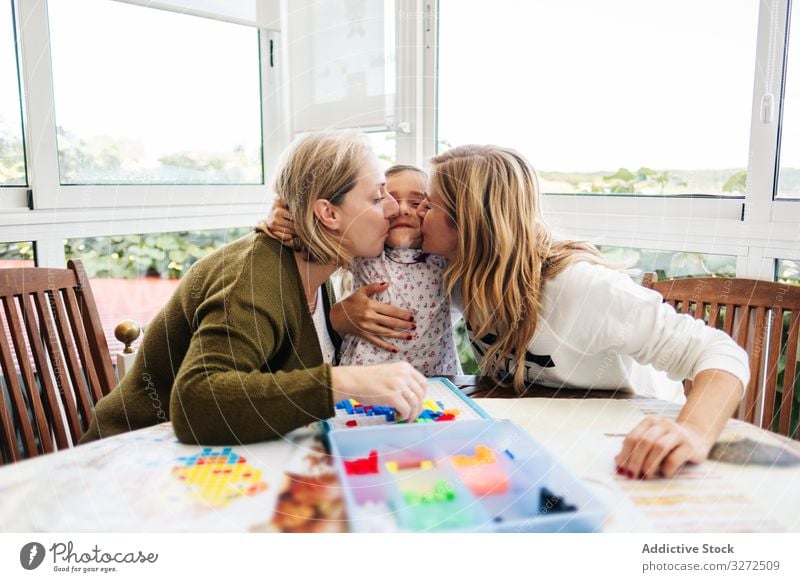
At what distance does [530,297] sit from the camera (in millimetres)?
698

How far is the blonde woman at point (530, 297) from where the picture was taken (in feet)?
2.10

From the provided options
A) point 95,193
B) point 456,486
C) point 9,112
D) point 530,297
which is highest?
point 9,112

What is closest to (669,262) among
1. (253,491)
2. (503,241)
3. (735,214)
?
(735,214)

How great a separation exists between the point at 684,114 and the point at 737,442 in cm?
38

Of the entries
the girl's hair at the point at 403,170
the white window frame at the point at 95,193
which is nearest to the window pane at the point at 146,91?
the white window frame at the point at 95,193

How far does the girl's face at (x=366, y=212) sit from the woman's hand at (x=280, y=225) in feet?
0.19

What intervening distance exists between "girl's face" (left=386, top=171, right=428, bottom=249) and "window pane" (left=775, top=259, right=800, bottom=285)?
392 mm

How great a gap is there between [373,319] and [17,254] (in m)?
0.57

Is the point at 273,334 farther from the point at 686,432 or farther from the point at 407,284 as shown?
the point at 686,432

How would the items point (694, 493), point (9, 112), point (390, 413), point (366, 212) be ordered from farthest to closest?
point (9, 112) < point (366, 212) < point (390, 413) < point (694, 493)

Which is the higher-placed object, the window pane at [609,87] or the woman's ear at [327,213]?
the window pane at [609,87]

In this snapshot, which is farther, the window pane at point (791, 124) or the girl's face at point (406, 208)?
the girl's face at point (406, 208)

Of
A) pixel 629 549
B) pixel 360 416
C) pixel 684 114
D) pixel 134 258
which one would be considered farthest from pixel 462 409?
pixel 134 258

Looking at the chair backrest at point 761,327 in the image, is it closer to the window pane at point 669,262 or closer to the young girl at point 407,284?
the window pane at point 669,262
